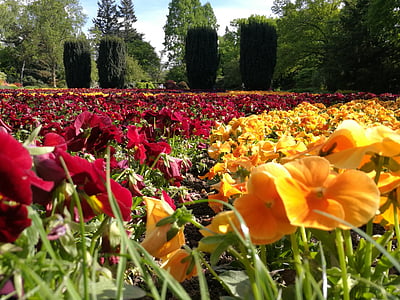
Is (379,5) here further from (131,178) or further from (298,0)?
(131,178)

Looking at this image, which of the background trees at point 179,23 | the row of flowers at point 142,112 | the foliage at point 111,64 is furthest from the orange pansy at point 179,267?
the background trees at point 179,23

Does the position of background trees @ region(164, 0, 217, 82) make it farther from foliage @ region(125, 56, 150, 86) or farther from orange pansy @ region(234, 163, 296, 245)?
orange pansy @ region(234, 163, 296, 245)

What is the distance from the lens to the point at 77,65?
95.0 feet

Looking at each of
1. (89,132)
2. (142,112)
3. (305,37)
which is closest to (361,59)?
(305,37)

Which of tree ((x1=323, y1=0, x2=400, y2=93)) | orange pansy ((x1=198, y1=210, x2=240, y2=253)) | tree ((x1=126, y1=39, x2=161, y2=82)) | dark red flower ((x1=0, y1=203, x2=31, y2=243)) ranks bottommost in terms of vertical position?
orange pansy ((x1=198, y1=210, x2=240, y2=253))

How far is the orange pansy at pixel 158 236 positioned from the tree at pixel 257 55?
2325 centimetres

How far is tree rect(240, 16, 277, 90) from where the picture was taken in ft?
76.5

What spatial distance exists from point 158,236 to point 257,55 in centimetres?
2432

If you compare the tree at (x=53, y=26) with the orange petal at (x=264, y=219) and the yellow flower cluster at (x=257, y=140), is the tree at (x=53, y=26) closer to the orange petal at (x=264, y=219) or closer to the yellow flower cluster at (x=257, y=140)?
the yellow flower cluster at (x=257, y=140)

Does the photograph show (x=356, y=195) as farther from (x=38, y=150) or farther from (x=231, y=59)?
(x=231, y=59)

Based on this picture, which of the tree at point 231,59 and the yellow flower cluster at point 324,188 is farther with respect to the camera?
the tree at point 231,59

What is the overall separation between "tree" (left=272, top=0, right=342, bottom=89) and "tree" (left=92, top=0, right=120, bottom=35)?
26359mm

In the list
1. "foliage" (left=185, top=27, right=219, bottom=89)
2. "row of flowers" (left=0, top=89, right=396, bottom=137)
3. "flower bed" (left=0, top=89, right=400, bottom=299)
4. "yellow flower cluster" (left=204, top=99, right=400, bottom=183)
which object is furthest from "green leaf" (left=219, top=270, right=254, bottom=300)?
"foliage" (left=185, top=27, right=219, bottom=89)

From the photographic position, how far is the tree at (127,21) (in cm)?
4888
